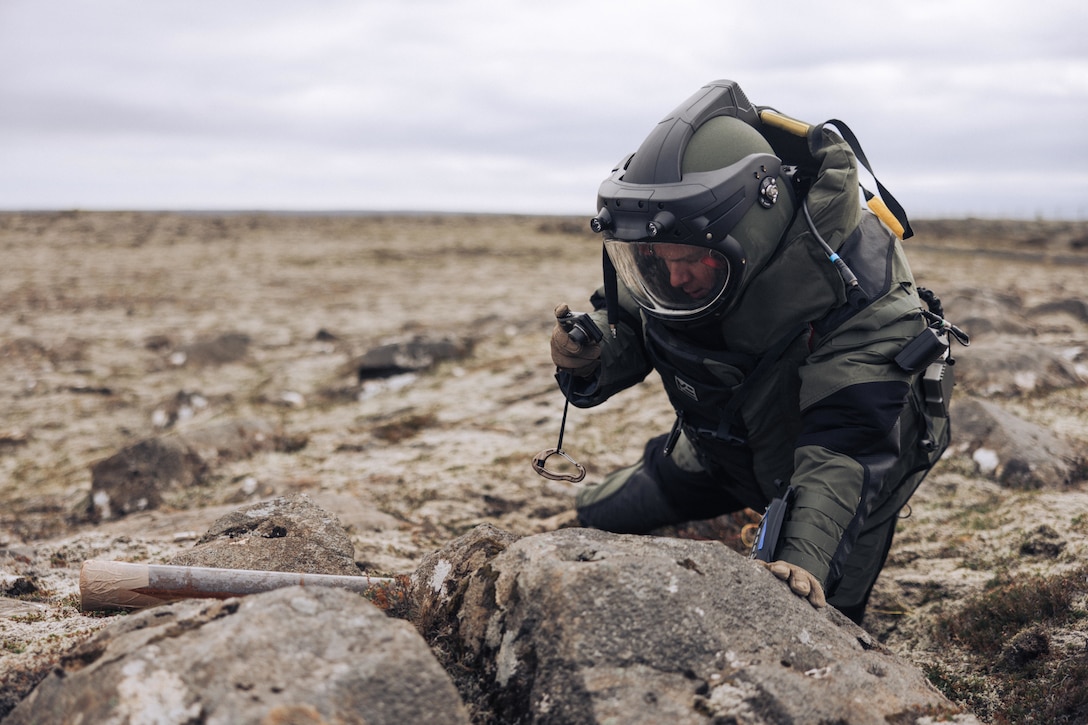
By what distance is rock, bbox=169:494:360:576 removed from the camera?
2.75 meters

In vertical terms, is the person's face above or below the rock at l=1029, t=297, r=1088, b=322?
above

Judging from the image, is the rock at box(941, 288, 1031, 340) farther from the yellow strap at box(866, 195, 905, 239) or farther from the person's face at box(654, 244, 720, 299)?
the person's face at box(654, 244, 720, 299)

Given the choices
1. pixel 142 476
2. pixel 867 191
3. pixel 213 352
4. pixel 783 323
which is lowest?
pixel 142 476

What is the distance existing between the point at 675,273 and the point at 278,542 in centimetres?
166

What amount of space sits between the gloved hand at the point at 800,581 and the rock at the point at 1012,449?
3.04 metres

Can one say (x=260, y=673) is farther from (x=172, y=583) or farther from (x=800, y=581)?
(x=800, y=581)

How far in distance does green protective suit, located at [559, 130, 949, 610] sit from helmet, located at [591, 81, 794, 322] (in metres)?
0.09

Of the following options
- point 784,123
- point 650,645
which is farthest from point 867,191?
point 650,645

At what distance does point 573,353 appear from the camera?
3.30m

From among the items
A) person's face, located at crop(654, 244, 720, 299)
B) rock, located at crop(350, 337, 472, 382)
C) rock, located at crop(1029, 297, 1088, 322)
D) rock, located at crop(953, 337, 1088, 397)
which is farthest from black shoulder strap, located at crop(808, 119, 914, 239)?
rock, located at crop(1029, 297, 1088, 322)

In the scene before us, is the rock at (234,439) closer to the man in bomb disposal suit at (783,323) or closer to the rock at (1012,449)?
the man in bomb disposal suit at (783,323)

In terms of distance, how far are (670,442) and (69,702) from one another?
Answer: 2477 millimetres

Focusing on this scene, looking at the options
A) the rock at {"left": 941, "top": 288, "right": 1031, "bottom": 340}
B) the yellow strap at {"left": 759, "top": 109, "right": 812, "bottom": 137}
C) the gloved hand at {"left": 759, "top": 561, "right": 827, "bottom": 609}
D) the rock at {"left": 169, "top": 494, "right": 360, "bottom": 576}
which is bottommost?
the rock at {"left": 169, "top": 494, "right": 360, "bottom": 576}

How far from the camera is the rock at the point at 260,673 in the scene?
5.26 feet
